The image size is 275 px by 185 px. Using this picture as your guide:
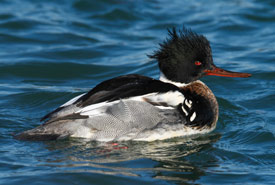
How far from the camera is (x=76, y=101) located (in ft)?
24.4

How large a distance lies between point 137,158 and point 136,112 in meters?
0.73

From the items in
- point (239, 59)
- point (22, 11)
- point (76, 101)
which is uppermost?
point (22, 11)

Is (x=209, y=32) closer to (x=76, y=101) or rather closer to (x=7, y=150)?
(x=76, y=101)

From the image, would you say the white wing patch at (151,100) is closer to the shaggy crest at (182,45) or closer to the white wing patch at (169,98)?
the white wing patch at (169,98)

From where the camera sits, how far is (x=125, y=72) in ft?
37.4

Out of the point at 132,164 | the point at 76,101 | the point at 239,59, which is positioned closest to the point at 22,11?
the point at 239,59

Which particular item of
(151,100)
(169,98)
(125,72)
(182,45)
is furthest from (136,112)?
(125,72)

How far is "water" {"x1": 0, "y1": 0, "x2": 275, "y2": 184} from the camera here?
6.40 metres

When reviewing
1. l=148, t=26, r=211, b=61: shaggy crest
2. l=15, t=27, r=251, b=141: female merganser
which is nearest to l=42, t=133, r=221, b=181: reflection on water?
l=15, t=27, r=251, b=141: female merganser

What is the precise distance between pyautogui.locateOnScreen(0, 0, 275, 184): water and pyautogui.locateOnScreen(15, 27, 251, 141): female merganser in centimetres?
17

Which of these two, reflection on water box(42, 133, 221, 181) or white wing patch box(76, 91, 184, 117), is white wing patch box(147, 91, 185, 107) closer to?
white wing patch box(76, 91, 184, 117)

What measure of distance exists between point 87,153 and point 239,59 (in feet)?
20.5

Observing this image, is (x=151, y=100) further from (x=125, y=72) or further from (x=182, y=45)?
(x=125, y=72)

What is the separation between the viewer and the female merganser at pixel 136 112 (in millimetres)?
7164
